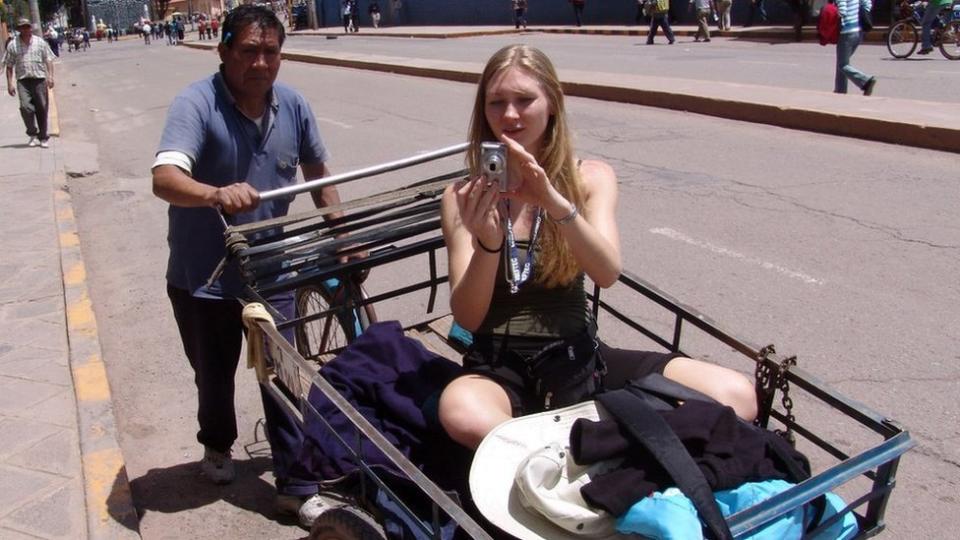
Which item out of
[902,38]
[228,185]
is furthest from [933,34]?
[228,185]

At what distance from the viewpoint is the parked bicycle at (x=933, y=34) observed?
17.8 meters

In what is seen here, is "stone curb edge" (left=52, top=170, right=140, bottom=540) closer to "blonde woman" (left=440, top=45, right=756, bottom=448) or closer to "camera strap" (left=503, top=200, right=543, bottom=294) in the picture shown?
"blonde woman" (left=440, top=45, right=756, bottom=448)

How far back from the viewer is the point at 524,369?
2721mm

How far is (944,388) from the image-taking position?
4.30 m

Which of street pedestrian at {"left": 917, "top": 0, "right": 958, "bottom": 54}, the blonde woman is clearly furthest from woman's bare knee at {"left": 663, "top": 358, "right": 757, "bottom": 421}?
street pedestrian at {"left": 917, "top": 0, "right": 958, "bottom": 54}

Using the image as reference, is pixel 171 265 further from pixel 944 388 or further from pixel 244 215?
pixel 944 388

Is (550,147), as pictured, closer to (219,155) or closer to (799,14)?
(219,155)

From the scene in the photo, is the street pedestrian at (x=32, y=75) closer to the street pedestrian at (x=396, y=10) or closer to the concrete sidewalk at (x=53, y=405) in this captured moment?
the concrete sidewalk at (x=53, y=405)

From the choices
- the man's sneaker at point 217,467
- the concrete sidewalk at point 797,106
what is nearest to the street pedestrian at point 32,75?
the concrete sidewalk at point 797,106

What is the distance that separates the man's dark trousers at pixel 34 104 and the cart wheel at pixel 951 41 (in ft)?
53.1

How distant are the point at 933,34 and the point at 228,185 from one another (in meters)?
18.2

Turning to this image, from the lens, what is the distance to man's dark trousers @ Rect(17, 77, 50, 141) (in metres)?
13.7

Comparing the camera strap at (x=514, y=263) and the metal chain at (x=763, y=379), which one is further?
the camera strap at (x=514, y=263)

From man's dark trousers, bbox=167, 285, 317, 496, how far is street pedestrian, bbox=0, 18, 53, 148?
1176cm
